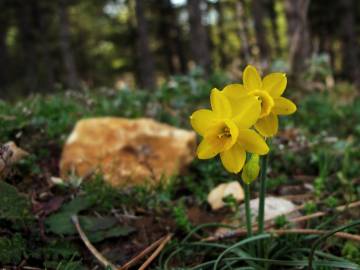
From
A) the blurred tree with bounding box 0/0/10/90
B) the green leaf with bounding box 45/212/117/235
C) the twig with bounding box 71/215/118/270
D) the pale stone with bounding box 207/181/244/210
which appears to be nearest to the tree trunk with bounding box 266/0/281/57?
the blurred tree with bounding box 0/0/10/90

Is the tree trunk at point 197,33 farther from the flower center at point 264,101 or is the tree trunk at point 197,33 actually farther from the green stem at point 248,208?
the flower center at point 264,101

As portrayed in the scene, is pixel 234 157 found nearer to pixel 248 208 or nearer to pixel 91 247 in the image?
pixel 248 208

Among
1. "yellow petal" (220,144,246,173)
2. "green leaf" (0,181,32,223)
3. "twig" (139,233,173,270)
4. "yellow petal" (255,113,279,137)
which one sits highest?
"yellow petal" (255,113,279,137)

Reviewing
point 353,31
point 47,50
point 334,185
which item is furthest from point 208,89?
point 47,50

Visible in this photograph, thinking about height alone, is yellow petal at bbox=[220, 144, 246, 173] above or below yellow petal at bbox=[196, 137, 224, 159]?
below

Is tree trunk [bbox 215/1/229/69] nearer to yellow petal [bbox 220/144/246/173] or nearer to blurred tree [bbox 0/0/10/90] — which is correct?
blurred tree [bbox 0/0/10/90]

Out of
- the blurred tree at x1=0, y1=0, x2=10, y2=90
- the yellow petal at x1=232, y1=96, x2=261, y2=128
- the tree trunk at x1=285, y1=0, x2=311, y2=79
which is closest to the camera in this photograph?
the yellow petal at x1=232, y1=96, x2=261, y2=128

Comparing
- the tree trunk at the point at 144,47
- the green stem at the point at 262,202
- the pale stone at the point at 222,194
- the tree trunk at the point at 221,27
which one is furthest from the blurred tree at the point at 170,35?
the green stem at the point at 262,202

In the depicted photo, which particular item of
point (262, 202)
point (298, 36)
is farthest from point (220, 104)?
point (298, 36)
